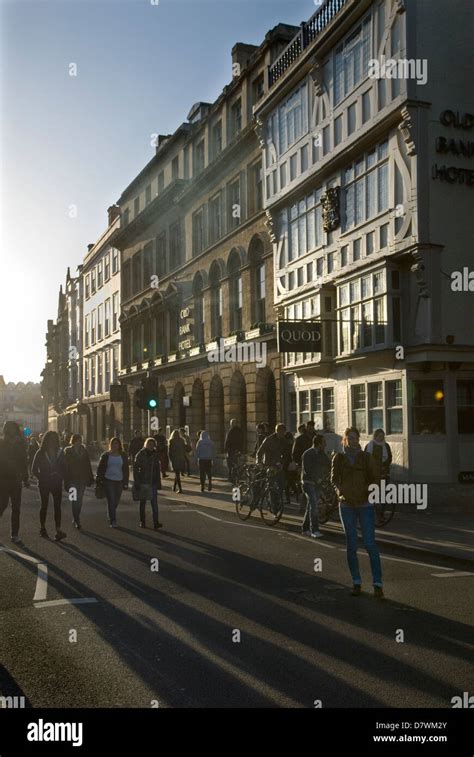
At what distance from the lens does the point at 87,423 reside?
64.6 m

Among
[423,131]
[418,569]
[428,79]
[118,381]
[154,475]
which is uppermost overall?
[428,79]

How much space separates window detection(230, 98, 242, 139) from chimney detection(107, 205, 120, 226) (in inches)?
1060

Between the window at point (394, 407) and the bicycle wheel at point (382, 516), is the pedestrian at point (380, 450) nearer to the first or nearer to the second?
the bicycle wheel at point (382, 516)

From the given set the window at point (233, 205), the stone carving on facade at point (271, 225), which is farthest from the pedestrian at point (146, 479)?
the window at point (233, 205)

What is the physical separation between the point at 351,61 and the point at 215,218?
1461cm

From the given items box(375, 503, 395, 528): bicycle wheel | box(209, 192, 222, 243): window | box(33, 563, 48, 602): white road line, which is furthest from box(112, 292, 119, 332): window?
box(33, 563, 48, 602): white road line

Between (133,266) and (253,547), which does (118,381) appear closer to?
(133,266)

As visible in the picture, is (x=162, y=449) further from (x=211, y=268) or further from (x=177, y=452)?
(x=211, y=268)

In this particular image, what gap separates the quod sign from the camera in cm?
2202

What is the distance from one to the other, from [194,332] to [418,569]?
27531 mm

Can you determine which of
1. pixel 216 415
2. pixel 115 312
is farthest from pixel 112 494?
pixel 115 312

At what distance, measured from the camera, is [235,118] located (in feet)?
110

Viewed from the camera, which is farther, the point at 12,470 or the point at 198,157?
the point at 198,157

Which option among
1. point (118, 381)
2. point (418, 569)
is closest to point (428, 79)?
point (418, 569)
